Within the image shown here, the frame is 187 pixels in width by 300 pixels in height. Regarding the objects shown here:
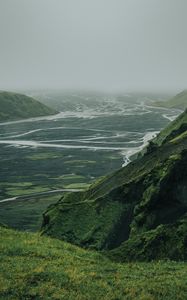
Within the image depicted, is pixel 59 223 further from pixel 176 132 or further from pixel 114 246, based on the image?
pixel 176 132

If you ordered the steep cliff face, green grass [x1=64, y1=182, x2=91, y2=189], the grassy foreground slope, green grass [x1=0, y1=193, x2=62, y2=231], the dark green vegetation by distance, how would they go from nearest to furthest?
the grassy foreground slope → the steep cliff face → green grass [x1=0, y1=193, x2=62, y2=231] → the dark green vegetation → green grass [x1=64, y1=182, x2=91, y2=189]

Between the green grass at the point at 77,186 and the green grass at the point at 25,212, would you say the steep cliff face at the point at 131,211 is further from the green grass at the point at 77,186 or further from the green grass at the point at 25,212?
the green grass at the point at 77,186

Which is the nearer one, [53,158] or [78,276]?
[78,276]

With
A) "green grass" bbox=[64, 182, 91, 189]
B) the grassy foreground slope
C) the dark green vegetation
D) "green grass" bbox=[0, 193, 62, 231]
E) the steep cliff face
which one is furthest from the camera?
"green grass" bbox=[64, 182, 91, 189]

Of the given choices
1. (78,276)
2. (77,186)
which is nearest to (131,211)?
(78,276)

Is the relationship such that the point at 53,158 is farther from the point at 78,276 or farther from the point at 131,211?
the point at 78,276

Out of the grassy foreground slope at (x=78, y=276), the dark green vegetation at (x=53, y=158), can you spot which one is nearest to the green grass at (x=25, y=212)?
the dark green vegetation at (x=53, y=158)

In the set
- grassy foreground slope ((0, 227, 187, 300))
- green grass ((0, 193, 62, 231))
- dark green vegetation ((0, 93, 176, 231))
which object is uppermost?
grassy foreground slope ((0, 227, 187, 300))

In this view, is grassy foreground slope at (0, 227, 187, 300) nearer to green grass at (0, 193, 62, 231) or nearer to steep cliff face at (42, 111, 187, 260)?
steep cliff face at (42, 111, 187, 260)

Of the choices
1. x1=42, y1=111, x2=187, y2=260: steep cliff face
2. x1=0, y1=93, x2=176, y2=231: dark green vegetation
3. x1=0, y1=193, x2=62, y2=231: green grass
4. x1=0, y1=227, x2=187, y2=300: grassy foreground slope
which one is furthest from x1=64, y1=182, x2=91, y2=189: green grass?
x1=0, y1=227, x2=187, y2=300: grassy foreground slope

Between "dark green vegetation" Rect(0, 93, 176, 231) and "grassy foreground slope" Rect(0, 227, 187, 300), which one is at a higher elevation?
"grassy foreground slope" Rect(0, 227, 187, 300)
